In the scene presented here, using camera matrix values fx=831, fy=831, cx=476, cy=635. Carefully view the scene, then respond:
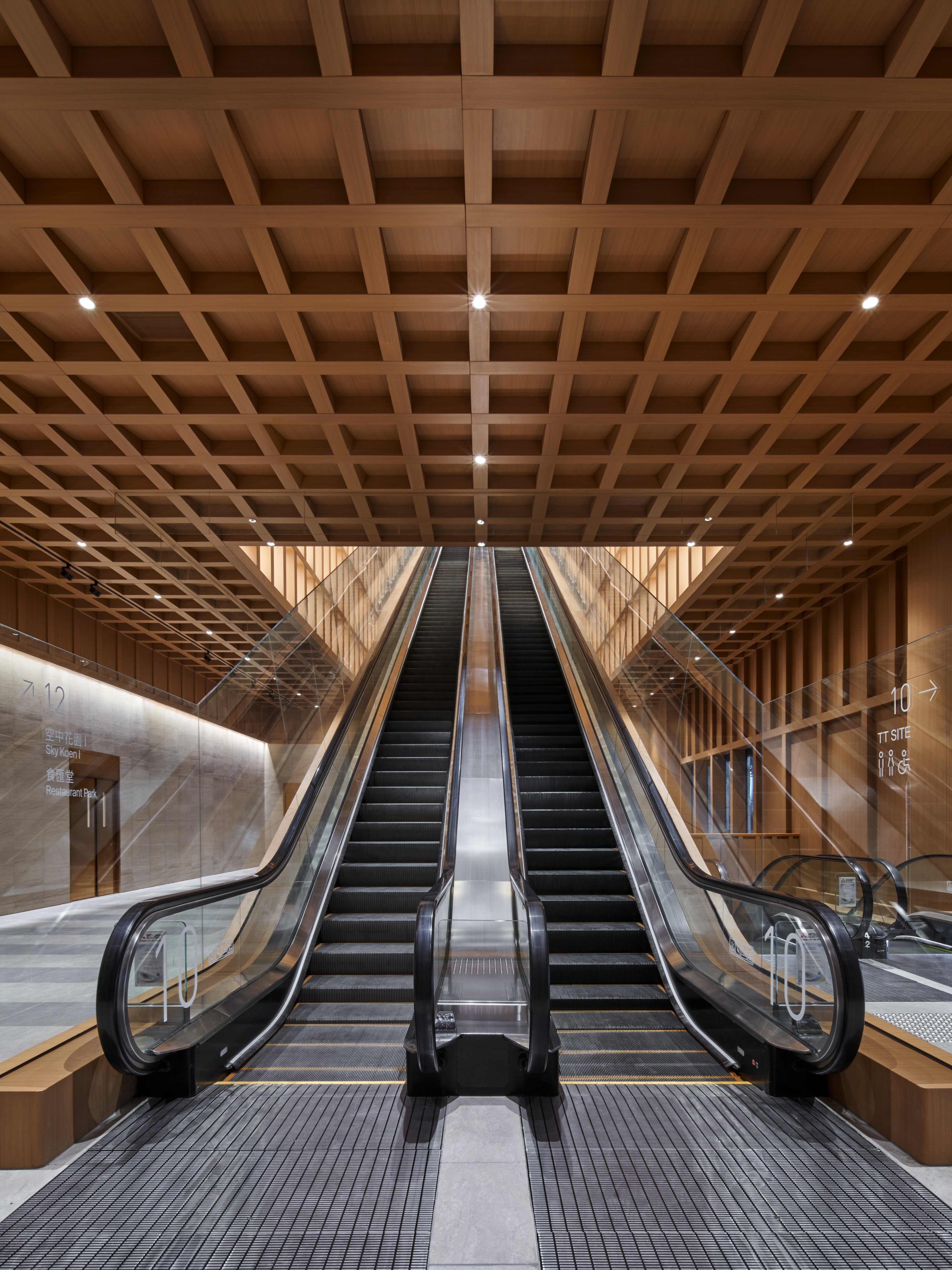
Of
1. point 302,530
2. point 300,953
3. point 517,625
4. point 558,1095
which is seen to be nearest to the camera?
point 558,1095

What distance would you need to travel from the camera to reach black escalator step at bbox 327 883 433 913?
5.66m

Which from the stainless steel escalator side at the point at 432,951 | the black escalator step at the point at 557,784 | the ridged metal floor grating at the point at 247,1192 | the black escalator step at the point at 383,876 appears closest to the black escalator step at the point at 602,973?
the stainless steel escalator side at the point at 432,951

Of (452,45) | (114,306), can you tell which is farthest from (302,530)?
(452,45)

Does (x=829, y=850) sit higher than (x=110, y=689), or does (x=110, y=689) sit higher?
(x=110, y=689)

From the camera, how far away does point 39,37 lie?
341 centimetres

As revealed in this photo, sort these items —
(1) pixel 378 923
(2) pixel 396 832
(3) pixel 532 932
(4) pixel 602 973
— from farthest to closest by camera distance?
(2) pixel 396 832 < (1) pixel 378 923 < (4) pixel 602 973 < (3) pixel 532 932

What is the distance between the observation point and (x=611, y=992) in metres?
4.76

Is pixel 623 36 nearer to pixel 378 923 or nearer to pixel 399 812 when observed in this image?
pixel 378 923

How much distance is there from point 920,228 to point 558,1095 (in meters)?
4.75

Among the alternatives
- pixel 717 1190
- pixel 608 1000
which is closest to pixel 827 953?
pixel 717 1190

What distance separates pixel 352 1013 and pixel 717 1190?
2385mm

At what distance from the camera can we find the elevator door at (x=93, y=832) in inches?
352

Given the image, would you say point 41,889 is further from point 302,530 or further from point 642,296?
point 642,296

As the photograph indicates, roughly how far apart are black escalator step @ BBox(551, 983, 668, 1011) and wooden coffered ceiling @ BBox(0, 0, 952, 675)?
4.14 metres
